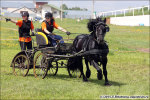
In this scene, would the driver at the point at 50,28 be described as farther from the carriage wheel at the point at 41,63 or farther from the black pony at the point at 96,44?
the black pony at the point at 96,44

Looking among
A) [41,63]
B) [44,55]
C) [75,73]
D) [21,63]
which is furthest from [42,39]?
[75,73]

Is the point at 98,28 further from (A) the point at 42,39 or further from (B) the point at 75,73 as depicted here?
(B) the point at 75,73

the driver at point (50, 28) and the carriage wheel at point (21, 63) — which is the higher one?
the driver at point (50, 28)

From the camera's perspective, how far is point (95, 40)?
35.6 ft

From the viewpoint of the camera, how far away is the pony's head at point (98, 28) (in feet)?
34.3

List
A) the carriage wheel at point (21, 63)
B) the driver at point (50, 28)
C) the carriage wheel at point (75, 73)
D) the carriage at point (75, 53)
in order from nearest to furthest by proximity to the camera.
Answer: the carriage at point (75, 53)
the driver at point (50, 28)
the carriage wheel at point (21, 63)
the carriage wheel at point (75, 73)

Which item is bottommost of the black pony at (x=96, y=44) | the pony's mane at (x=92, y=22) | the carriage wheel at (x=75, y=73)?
the carriage wheel at (x=75, y=73)

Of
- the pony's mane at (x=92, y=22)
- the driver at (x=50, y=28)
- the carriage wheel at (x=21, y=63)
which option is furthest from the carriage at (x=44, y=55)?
the pony's mane at (x=92, y=22)

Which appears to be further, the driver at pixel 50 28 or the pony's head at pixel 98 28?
the driver at pixel 50 28

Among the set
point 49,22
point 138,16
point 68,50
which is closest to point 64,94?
point 68,50

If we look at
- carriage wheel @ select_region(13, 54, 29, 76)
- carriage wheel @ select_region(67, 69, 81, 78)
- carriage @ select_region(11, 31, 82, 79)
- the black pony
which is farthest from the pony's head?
carriage wheel @ select_region(13, 54, 29, 76)

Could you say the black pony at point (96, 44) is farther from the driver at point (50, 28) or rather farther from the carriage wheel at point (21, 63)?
the carriage wheel at point (21, 63)

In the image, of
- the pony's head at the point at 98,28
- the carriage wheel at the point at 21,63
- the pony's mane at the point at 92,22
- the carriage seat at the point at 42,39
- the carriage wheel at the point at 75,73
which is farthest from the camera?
the carriage wheel at the point at 75,73

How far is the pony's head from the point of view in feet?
34.3
